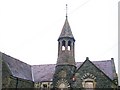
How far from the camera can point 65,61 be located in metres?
32.6

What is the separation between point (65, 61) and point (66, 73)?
184cm

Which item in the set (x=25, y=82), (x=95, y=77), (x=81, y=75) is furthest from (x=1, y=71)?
(x=95, y=77)

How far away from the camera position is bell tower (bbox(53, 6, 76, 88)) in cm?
3183

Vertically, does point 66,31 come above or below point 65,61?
above

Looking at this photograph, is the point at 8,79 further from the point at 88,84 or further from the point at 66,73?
the point at 88,84

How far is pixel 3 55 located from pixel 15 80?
A: 453cm

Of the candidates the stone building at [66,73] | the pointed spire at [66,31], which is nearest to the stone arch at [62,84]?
the stone building at [66,73]

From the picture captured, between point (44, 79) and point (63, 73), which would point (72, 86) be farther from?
point (44, 79)

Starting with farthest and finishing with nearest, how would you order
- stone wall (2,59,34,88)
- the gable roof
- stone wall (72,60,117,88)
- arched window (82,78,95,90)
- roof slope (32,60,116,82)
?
roof slope (32,60,116,82) → the gable roof → stone wall (2,59,34,88) → arched window (82,78,95,90) → stone wall (72,60,117,88)

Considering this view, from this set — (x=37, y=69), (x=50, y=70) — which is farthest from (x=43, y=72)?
(x=37, y=69)

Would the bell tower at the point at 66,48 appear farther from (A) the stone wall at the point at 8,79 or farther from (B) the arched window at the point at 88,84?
(A) the stone wall at the point at 8,79

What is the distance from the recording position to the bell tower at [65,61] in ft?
104

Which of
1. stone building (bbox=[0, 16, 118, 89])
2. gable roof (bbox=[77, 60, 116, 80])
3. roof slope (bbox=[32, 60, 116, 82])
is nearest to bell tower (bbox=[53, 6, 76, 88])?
stone building (bbox=[0, 16, 118, 89])

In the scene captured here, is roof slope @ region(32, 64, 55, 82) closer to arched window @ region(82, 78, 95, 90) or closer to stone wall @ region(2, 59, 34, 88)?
stone wall @ region(2, 59, 34, 88)
